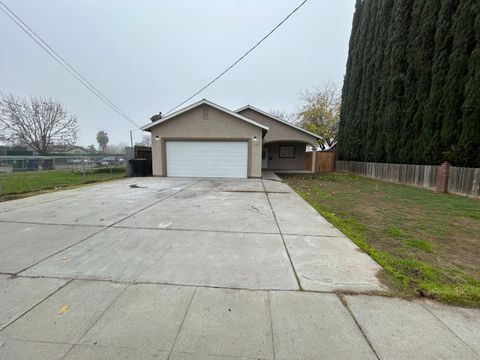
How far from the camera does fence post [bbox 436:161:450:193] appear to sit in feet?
28.3

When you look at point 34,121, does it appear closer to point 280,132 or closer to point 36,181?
point 36,181

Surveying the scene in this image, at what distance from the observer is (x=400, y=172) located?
11.5 metres

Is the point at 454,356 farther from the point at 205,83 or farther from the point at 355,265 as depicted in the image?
the point at 205,83

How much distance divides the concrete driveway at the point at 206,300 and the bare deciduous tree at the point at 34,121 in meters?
25.7

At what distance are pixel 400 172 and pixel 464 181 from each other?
3525 millimetres

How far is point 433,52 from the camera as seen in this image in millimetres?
9820

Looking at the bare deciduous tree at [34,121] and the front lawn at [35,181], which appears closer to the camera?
the front lawn at [35,181]

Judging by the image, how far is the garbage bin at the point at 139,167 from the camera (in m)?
12.6

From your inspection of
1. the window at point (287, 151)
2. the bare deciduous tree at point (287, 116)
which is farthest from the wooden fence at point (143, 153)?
the bare deciduous tree at point (287, 116)

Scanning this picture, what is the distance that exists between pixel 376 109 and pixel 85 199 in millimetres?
16405

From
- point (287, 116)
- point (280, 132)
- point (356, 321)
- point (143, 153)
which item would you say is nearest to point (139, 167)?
point (143, 153)

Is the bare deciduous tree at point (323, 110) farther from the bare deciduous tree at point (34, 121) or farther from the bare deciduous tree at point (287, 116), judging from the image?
the bare deciduous tree at point (34, 121)

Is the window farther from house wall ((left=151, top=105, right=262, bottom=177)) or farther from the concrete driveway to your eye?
the concrete driveway

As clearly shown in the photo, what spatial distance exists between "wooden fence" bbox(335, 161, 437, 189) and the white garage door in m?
8.14
